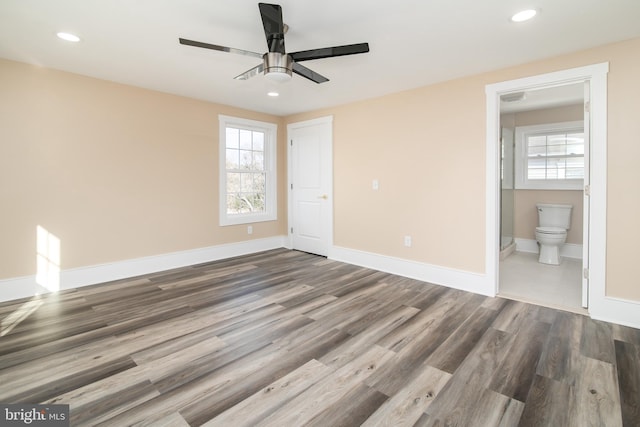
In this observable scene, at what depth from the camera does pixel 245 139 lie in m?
5.23

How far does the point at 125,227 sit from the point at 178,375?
2642mm

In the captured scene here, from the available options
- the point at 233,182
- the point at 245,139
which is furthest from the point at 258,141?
the point at 233,182

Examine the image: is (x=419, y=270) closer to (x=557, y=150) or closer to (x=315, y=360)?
(x=315, y=360)

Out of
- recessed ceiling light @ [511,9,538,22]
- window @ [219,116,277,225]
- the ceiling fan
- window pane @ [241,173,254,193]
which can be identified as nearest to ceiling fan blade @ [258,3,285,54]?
the ceiling fan

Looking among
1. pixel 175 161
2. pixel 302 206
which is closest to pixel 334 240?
pixel 302 206

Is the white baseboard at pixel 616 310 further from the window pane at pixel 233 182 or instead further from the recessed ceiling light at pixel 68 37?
the recessed ceiling light at pixel 68 37

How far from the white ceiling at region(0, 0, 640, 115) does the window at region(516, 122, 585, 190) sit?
2.69 meters

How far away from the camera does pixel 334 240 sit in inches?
195

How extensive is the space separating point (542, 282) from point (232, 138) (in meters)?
4.73

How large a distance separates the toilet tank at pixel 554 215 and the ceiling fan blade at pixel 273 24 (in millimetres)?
4781

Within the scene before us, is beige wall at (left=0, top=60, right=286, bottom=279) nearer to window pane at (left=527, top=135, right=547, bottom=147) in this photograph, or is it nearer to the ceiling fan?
the ceiling fan

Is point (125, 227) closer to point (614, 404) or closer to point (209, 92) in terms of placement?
point (209, 92)

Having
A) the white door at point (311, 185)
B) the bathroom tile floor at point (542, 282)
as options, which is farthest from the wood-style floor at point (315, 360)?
the white door at point (311, 185)

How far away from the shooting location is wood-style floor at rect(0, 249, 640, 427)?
164 cm
